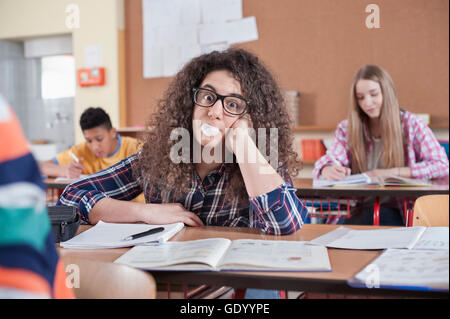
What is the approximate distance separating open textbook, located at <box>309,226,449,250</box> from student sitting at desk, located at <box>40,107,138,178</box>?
2141 millimetres

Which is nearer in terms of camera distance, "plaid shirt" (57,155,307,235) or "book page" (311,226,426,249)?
"book page" (311,226,426,249)

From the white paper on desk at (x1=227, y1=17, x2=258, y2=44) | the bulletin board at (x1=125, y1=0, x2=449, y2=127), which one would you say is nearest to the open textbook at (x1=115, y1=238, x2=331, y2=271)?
the bulletin board at (x1=125, y1=0, x2=449, y2=127)

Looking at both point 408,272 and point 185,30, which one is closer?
point 408,272

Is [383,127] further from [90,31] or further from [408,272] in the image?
[90,31]

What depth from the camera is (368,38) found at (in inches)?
162

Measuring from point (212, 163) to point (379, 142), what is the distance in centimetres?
153

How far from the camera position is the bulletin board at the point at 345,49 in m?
3.93

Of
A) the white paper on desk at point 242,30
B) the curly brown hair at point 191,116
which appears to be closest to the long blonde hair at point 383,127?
the curly brown hair at point 191,116

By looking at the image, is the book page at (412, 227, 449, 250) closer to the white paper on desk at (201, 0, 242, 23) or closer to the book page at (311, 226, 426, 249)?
the book page at (311, 226, 426, 249)

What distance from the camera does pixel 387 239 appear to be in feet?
3.46

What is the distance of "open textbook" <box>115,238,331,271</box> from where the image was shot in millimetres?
845

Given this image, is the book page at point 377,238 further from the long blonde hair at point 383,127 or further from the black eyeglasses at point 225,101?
the long blonde hair at point 383,127

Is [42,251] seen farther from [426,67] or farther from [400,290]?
[426,67]

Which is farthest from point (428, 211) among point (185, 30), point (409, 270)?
point (185, 30)
